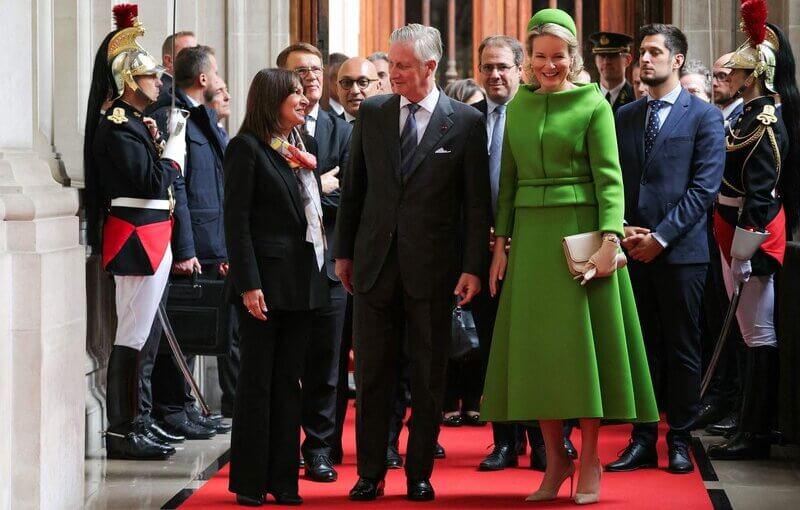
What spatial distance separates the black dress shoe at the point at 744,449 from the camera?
6.73 m

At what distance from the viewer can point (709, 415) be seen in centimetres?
777

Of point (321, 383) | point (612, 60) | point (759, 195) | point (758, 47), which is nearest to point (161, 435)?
point (321, 383)

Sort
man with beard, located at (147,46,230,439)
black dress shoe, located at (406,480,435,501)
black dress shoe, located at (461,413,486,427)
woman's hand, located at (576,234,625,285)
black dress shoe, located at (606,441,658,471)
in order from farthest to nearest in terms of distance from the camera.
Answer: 1. black dress shoe, located at (461,413,486,427)
2. man with beard, located at (147,46,230,439)
3. black dress shoe, located at (606,441,658,471)
4. black dress shoe, located at (406,480,435,501)
5. woman's hand, located at (576,234,625,285)

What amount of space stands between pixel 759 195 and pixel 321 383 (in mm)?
2065

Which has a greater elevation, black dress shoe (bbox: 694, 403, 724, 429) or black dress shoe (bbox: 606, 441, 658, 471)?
black dress shoe (bbox: 606, 441, 658, 471)

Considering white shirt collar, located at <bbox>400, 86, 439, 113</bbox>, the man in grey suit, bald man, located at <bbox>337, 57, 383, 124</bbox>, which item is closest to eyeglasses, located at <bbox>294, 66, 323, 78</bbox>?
bald man, located at <bbox>337, 57, 383, 124</bbox>

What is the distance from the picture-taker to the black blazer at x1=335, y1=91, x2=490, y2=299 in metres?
5.53

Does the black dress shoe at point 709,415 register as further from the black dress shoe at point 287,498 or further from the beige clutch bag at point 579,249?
the black dress shoe at point 287,498

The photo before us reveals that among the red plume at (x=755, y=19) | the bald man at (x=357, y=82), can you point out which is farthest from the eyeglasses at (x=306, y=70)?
the red plume at (x=755, y=19)

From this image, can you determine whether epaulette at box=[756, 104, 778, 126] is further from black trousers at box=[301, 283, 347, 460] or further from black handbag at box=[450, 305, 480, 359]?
black trousers at box=[301, 283, 347, 460]

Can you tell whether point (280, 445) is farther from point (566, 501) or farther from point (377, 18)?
point (377, 18)

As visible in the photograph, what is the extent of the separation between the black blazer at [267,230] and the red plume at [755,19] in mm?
2305

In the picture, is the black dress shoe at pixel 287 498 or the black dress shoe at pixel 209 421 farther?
the black dress shoe at pixel 209 421

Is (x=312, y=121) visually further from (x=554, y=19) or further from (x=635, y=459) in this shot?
(x=635, y=459)
